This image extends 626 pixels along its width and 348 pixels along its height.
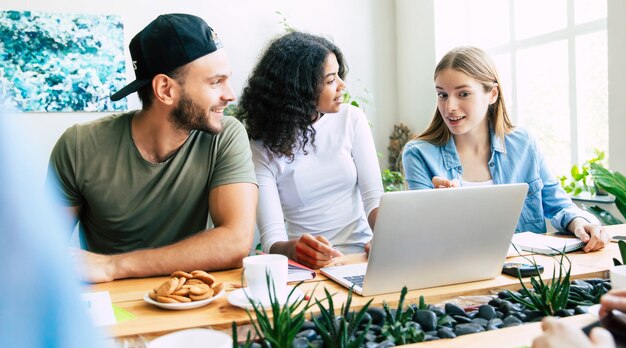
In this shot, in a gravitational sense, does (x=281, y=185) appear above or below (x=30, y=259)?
below

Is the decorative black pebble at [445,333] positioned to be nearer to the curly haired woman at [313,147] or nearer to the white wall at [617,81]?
the curly haired woman at [313,147]

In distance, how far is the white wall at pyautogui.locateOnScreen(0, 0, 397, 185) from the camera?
411 cm

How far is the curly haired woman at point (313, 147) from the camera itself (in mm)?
2039

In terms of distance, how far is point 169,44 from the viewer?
174cm

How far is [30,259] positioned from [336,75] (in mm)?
1979

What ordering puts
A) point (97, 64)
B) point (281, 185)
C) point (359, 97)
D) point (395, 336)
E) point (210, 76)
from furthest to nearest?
point (359, 97), point (97, 64), point (281, 185), point (210, 76), point (395, 336)

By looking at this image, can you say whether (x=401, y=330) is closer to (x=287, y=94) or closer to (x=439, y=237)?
(x=439, y=237)

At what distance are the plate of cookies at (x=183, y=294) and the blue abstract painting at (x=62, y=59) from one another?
11.0 ft

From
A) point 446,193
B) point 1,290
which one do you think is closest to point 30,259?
point 1,290

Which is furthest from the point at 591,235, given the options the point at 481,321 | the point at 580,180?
the point at 580,180

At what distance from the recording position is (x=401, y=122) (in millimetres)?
4941

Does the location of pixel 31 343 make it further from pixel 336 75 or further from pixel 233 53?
pixel 233 53

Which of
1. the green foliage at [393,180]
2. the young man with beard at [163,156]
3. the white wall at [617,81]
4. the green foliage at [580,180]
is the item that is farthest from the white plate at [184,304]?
the green foliage at [393,180]

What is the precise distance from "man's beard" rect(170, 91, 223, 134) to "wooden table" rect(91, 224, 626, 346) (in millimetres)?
567
